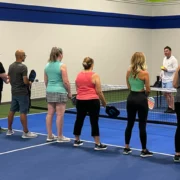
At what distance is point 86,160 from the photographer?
6.07 m

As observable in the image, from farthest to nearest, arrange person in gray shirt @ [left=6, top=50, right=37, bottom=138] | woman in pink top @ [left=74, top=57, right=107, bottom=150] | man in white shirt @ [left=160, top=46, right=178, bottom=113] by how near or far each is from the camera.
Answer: man in white shirt @ [left=160, top=46, right=178, bottom=113] → person in gray shirt @ [left=6, top=50, right=37, bottom=138] → woman in pink top @ [left=74, top=57, right=107, bottom=150]

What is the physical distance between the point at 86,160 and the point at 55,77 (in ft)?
5.58

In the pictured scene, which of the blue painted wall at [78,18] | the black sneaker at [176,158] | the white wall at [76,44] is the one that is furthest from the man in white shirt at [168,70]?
the blue painted wall at [78,18]

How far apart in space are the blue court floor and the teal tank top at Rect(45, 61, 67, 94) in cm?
99

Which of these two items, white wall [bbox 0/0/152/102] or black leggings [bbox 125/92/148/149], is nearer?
black leggings [bbox 125/92/148/149]

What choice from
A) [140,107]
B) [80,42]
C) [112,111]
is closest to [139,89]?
[140,107]

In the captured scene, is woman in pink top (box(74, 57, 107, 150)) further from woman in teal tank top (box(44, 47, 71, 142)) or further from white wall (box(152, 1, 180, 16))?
white wall (box(152, 1, 180, 16))

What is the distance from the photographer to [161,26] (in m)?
17.4

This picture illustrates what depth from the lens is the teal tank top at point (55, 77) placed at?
22.8 ft

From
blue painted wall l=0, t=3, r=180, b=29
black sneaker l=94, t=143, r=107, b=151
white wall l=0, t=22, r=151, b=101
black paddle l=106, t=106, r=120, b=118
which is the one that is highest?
blue painted wall l=0, t=3, r=180, b=29

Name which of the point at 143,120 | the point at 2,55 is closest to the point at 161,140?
the point at 143,120

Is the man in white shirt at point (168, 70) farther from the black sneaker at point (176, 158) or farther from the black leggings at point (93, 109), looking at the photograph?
the black sneaker at point (176, 158)

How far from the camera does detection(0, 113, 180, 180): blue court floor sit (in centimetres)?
536

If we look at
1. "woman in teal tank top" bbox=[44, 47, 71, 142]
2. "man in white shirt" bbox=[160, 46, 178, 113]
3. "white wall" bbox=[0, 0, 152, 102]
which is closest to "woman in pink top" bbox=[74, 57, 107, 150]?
"woman in teal tank top" bbox=[44, 47, 71, 142]
